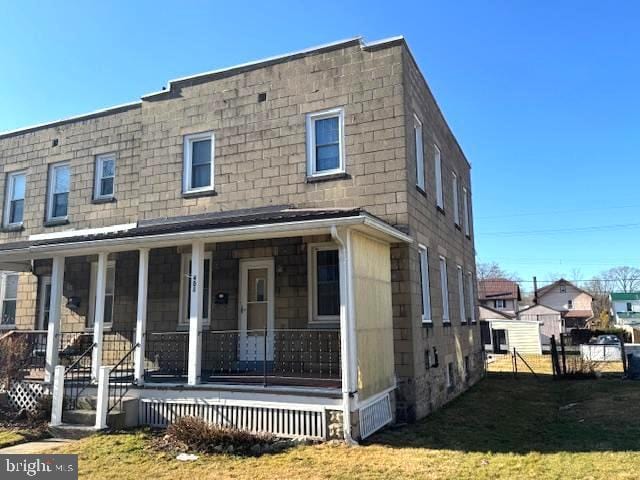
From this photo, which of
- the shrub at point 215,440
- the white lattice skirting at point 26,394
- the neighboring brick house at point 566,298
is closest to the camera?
the shrub at point 215,440

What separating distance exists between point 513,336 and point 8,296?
28.7 metres

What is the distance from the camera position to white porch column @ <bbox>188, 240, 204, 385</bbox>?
8797mm

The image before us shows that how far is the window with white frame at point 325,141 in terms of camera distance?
35.6ft

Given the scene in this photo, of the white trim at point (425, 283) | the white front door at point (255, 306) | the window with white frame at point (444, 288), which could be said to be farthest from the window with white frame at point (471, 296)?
the white front door at point (255, 306)

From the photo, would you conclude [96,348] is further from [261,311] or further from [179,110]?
[179,110]

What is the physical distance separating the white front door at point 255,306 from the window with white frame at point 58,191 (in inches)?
243

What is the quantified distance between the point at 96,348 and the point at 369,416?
5399 mm

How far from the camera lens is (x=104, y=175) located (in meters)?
13.7

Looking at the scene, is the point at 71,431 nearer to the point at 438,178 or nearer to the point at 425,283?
the point at 425,283

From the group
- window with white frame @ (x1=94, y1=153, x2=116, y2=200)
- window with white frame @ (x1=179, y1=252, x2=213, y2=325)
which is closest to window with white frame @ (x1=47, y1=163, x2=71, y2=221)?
window with white frame @ (x1=94, y1=153, x2=116, y2=200)

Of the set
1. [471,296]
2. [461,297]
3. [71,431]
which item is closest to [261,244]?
[71,431]

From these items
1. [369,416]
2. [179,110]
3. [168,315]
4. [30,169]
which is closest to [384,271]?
[369,416]

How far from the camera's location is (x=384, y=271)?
942 cm

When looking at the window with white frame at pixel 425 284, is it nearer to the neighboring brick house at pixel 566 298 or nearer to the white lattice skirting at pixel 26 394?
A: the white lattice skirting at pixel 26 394
